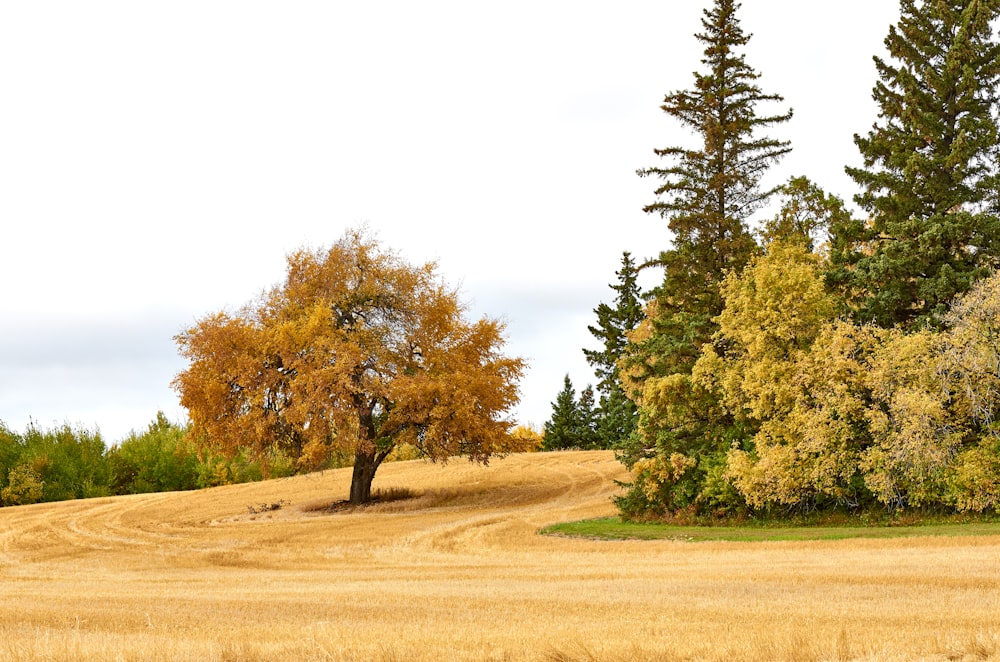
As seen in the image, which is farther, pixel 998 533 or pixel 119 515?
pixel 119 515

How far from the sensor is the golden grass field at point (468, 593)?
9484 mm

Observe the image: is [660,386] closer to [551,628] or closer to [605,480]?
[605,480]

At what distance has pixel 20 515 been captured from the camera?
1704 inches

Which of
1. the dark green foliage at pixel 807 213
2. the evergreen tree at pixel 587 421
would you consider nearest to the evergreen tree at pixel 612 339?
the evergreen tree at pixel 587 421

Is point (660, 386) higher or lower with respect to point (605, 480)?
higher

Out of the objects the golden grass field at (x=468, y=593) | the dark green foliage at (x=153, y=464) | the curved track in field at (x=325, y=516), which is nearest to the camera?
the golden grass field at (x=468, y=593)

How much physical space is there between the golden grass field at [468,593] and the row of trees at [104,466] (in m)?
17.8

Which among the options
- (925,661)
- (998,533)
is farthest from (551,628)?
(998,533)

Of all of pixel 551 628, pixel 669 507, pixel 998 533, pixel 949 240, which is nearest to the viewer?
pixel 551 628

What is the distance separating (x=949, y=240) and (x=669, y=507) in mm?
14213

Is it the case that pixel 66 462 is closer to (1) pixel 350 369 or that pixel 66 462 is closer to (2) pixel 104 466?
(2) pixel 104 466

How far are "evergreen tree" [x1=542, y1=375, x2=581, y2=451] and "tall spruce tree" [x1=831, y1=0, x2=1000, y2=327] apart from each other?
4568 cm

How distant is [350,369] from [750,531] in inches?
682

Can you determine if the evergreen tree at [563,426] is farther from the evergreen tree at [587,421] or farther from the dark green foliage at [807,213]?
the dark green foliage at [807,213]
